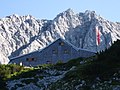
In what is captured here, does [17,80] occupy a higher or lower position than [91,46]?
lower

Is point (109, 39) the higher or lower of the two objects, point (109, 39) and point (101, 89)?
the higher

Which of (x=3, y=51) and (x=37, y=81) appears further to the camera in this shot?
(x=3, y=51)

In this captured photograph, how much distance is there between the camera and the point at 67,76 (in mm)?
18469

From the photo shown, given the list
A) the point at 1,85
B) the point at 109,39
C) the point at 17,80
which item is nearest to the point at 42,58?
the point at 17,80

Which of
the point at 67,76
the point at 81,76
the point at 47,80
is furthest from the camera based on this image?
the point at 47,80

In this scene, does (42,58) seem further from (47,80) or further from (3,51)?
(3,51)

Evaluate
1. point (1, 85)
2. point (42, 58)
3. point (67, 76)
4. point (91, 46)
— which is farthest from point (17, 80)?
point (91, 46)

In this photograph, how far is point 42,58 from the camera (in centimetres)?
8931

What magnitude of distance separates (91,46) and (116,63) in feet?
567

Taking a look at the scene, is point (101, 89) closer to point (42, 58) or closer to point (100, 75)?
point (100, 75)

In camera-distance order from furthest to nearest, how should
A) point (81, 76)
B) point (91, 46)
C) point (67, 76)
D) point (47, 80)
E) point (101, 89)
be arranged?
point (91, 46) < point (47, 80) < point (67, 76) < point (81, 76) < point (101, 89)

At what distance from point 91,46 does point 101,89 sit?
571 ft

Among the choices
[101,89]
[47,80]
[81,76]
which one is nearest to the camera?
[101,89]

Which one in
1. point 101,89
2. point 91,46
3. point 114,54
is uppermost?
point 91,46
